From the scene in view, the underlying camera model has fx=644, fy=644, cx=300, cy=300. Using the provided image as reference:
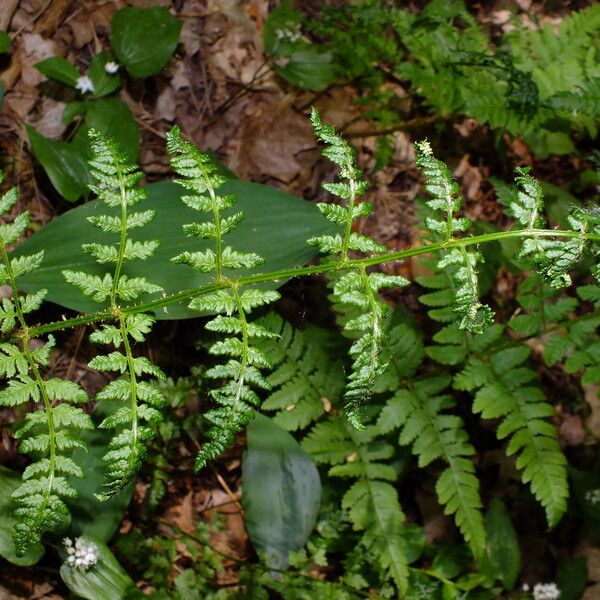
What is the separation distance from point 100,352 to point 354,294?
1.33m

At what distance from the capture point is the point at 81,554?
6.75 feet

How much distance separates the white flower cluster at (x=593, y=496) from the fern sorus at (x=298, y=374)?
4.66 ft

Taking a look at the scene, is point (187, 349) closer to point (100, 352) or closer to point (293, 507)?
point (100, 352)

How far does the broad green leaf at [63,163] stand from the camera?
249 centimetres

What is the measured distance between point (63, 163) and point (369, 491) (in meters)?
1.79

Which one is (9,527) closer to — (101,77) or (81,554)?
(81,554)

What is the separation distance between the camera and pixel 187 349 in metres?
2.72

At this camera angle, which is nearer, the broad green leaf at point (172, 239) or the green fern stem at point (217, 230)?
the green fern stem at point (217, 230)

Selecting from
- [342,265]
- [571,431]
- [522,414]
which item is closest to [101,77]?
[342,265]

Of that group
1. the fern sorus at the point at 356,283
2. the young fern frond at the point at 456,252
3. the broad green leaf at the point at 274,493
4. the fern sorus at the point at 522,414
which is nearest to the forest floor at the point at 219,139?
the broad green leaf at the point at 274,493

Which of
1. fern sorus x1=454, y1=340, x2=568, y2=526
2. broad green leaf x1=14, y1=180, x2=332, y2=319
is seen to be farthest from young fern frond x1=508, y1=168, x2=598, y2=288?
fern sorus x1=454, y1=340, x2=568, y2=526

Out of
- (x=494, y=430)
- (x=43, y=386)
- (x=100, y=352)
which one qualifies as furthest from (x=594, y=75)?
(x=43, y=386)

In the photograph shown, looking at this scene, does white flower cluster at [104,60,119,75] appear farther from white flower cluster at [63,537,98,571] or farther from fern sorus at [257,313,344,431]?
white flower cluster at [63,537,98,571]

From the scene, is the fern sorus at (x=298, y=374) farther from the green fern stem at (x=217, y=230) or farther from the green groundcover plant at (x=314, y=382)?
the green fern stem at (x=217, y=230)
